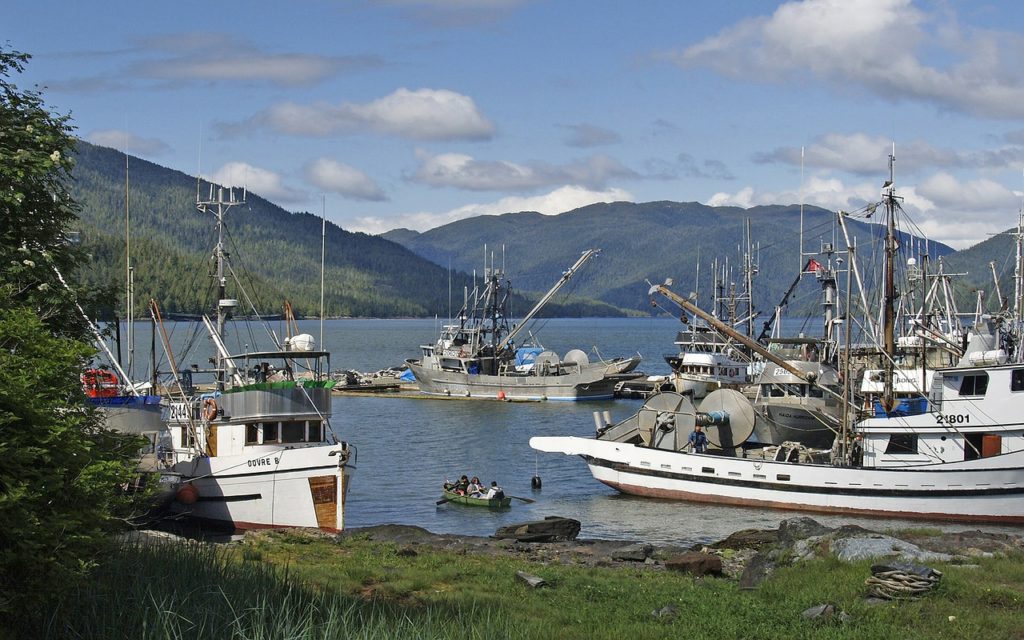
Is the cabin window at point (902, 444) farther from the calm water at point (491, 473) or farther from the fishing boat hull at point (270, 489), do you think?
the fishing boat hull at point (270, 489)

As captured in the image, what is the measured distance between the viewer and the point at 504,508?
42750mm

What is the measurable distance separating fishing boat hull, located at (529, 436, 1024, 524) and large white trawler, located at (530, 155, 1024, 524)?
0.12 ft

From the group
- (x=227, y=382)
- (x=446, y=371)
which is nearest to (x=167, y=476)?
(x=227, y=382)

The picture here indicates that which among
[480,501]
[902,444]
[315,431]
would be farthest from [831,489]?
[315,431]

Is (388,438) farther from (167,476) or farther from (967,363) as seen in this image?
(967,363)

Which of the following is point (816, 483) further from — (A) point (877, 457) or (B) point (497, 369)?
(B) point (497, 369)

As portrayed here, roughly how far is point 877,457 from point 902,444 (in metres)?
1.05

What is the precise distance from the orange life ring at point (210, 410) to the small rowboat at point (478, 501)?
1008 cm

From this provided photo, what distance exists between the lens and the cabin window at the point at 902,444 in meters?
39.8

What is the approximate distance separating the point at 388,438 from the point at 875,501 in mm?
35705

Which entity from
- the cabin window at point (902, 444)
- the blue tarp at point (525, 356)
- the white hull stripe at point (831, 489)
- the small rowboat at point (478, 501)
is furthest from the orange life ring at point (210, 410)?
the blue tarp at point (525, 356)

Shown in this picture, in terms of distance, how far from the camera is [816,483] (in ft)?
136

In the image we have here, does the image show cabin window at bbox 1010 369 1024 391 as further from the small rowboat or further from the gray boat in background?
the gray boat in background

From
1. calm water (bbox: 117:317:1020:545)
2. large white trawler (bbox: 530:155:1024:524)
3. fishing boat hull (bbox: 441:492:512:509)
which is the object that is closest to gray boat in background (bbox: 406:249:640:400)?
calm water (bbox: 117:317:1020:545)
